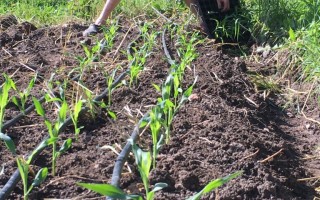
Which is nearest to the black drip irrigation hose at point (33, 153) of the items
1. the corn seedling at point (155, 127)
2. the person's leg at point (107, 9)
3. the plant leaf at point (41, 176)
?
the plant leaf at point (41, 176)

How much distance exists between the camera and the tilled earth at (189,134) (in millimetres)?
2572

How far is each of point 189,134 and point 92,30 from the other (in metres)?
1.95

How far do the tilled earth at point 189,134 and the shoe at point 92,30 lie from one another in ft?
0.78

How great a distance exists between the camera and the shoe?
4684 mm

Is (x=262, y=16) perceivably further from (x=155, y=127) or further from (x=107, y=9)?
(x=155, y=127)

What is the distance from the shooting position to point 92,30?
4715 mm

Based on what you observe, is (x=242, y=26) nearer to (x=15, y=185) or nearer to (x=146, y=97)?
(x=146, y=97)

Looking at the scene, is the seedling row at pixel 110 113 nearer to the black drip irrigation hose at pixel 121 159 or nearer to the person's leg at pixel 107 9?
the black drip irrigation hose at pixel 121 159

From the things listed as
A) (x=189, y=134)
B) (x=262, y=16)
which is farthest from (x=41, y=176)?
(x=262, y=16)

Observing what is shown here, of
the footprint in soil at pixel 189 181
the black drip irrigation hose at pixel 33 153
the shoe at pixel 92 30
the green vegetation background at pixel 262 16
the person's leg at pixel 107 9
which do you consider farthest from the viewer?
the person's leg at pixel 107 9

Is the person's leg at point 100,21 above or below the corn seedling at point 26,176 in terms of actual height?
below

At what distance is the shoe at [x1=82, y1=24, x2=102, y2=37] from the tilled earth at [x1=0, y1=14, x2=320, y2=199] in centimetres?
24

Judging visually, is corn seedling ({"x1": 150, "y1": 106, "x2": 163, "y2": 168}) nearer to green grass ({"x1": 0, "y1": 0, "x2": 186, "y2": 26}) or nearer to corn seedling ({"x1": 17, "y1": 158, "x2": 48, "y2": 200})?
corn seedling ({"x1": 17, "y1": 158, "x2": 48, "y2": 200})

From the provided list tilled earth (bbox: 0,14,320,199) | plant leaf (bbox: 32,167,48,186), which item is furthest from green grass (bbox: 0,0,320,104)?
plant leaf (bbox: 32,167,48,186)
